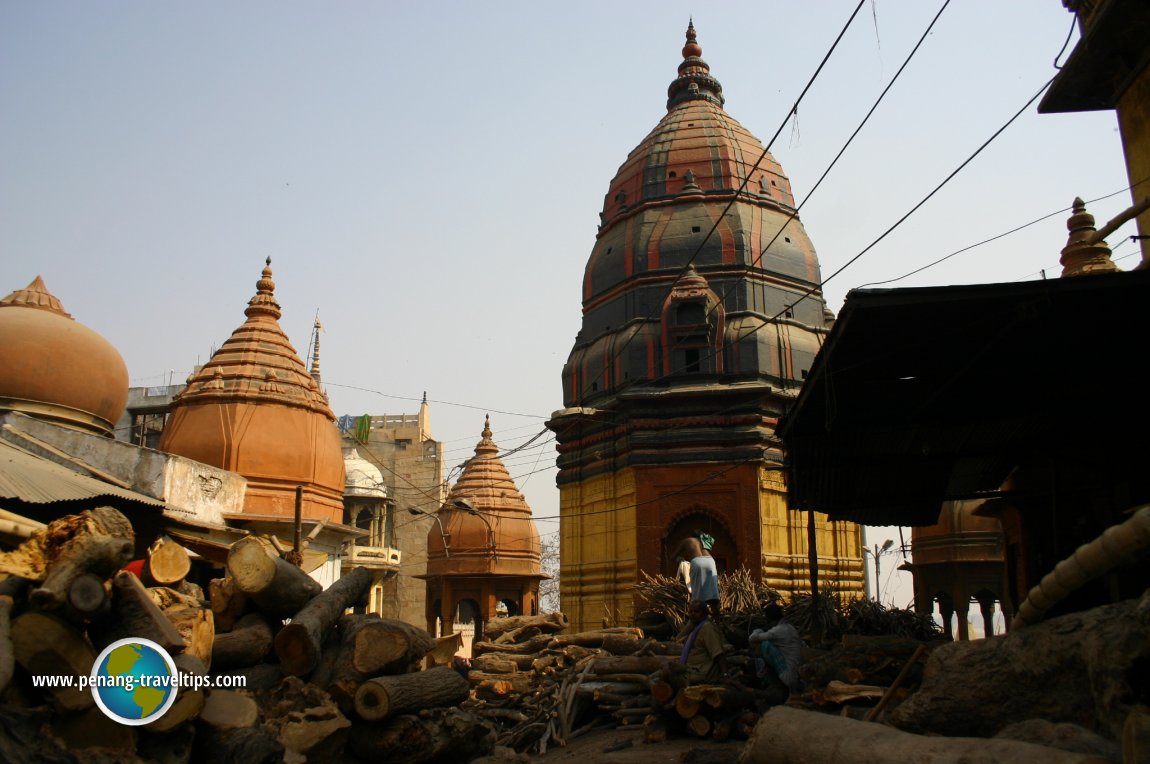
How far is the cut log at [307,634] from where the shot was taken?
7742 mm

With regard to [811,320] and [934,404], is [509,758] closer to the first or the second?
[934,404]

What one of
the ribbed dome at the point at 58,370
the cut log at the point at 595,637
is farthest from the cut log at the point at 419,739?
the ribbed dome at the point at 58,370

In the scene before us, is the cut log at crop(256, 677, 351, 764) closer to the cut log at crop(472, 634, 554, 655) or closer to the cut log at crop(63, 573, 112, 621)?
the cut log at crop(63, 573, 112, 621)

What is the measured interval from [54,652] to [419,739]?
2890mm

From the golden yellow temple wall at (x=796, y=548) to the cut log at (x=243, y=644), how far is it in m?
13.9

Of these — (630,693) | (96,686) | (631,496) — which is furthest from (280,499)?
(96,686)

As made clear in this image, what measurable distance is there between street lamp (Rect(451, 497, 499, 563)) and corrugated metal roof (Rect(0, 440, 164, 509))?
1805 cm

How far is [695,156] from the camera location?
26250mm

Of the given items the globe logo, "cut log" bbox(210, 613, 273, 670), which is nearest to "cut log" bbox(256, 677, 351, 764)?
"cut log" bbox(210, 613, 273, 670)

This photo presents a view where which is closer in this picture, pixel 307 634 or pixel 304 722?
pixel 304 722

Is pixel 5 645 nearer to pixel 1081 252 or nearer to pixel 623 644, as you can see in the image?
pixel 623 644

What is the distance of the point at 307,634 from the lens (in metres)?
7.78

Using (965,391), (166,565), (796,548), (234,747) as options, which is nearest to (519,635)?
(166,565)

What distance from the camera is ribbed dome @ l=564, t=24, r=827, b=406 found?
2308 centimetres
